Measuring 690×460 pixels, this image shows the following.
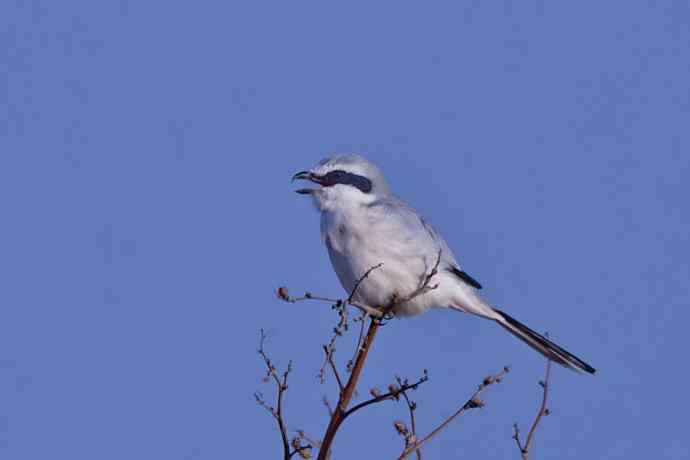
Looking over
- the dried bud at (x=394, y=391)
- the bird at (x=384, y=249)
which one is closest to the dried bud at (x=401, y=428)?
the dried bud at (x=394, y=391)

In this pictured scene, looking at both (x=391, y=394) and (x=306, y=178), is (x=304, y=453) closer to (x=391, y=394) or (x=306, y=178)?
(x=391, y=394)

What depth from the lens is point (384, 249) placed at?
5172mm

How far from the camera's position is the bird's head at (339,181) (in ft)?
17.5

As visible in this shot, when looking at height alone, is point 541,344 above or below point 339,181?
below

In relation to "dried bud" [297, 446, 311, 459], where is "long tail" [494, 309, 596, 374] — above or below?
above

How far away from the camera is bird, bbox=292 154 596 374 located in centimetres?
516

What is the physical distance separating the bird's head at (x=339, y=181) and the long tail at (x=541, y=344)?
1001 mm

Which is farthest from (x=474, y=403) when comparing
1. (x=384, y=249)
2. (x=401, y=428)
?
(x=384, y=249)

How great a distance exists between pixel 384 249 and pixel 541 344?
1.04 metres

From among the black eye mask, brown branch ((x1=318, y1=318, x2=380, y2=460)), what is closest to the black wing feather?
the black eye mask

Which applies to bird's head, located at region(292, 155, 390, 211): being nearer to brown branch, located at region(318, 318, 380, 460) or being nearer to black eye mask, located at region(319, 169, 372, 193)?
black eye mask, located at region(319, 169, 372, 193)

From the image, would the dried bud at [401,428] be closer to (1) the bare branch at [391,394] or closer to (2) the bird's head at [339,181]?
(1) the bare branch at [391,394]

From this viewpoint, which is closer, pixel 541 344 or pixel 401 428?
pixel 401 428

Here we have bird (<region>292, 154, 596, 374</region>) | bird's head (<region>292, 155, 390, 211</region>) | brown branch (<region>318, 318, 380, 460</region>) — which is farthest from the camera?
bird's head (<region>292, 155, 390, 211</region>)
